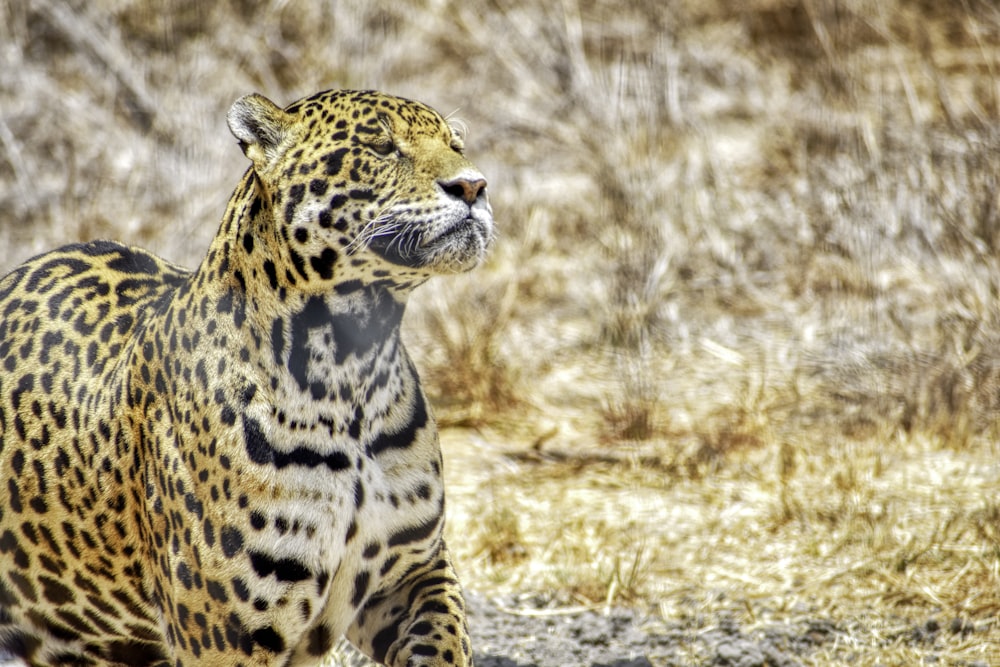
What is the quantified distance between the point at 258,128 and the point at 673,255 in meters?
4.50

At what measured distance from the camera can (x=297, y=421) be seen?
3.37 meters

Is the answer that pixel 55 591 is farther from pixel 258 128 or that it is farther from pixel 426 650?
pixel 258 128

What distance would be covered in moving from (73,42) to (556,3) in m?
2.98

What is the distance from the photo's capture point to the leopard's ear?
343 centimetres

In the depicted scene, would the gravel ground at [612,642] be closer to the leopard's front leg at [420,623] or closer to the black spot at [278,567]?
the leopard's front leg at [420,623]

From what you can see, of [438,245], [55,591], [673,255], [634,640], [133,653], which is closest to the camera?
[438,245]

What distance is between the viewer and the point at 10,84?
8656mm

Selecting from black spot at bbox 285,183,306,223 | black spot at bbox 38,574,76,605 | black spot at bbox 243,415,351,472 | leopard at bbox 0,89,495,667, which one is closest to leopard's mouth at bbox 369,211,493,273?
leopard at bbox 0,89,495,667

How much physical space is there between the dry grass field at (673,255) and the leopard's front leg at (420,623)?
4.10ft

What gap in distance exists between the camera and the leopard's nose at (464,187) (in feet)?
10.9

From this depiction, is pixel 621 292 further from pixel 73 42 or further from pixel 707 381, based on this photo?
pixel 73 42

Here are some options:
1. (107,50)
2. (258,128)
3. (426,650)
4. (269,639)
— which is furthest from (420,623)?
(107,50)

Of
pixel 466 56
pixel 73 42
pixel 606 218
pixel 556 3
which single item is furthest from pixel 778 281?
pixel 73 42

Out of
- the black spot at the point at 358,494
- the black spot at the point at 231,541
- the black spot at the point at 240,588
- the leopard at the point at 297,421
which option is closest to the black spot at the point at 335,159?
the leopard at the point at 297,421
